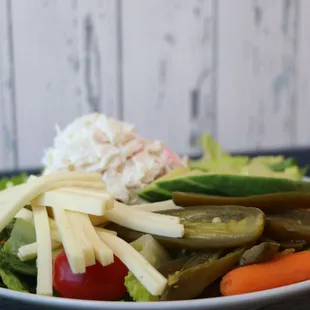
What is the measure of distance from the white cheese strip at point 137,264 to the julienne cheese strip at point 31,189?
0.39 ft

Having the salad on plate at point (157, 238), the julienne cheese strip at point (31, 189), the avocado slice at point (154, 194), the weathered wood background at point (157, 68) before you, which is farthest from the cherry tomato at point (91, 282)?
the weathered wood background at point (157, 68)

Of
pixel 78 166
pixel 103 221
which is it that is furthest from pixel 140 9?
pixel 103 221

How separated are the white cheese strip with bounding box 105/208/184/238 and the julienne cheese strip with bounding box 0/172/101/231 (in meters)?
0.10

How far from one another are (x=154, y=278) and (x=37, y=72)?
1265mm

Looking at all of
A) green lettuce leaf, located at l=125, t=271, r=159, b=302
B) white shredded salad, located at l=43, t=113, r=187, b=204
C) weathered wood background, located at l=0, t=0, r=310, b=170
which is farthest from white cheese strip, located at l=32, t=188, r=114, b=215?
weathered wood background, located at l=0, t=0, r=310, b=170

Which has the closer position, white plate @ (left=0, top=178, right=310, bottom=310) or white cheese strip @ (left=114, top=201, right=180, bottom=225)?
white plate @ (left=0, top=178, right=310, bottom=310)

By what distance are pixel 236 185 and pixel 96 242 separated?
277mm

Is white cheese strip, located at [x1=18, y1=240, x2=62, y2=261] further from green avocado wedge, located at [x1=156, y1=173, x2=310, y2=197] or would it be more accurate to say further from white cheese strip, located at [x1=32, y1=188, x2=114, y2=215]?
green avocado wedge, located at [x1=156, y1=173, x2=310, y2=197]

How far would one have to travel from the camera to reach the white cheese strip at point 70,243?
26.3 inches

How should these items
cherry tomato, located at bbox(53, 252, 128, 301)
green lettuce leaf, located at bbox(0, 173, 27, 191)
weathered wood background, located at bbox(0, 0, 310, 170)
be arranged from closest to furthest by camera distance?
1. cherry tomato, located at bbox(53, 252, 128, 301)
2. green lettuce leaf, located at bbox(0, 173, 27, 191)
3. weathered wood background, located at bbox(0, 0, 310, 170)

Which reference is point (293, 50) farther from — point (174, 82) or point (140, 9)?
point (140, 9)

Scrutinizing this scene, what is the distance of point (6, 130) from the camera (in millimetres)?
1794

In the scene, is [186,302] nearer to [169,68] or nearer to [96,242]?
[96,242]

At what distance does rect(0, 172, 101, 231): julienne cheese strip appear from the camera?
0.77m
